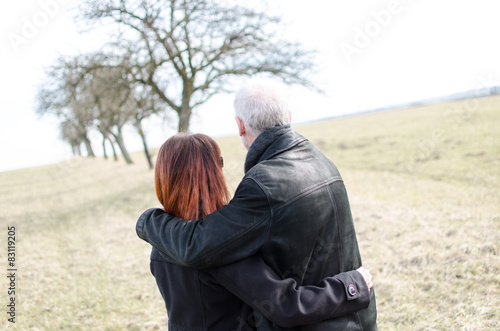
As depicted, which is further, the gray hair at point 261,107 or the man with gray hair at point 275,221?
the gray hair at point 261,107

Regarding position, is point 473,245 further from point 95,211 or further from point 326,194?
point 95,211

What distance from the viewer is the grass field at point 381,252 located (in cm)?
384

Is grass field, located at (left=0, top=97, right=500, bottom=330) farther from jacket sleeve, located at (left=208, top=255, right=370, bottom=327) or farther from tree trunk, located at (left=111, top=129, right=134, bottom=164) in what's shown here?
tree trunk, located at (left=111, top=129, right=134, bottom=164)

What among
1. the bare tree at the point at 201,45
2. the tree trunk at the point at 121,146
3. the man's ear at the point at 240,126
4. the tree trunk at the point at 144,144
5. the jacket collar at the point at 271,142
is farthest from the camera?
the tree trunk at the point at 121,146

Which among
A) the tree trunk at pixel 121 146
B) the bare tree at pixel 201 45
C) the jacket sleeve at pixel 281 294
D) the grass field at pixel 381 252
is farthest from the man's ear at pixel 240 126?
the tree trunk at pixel 121 146

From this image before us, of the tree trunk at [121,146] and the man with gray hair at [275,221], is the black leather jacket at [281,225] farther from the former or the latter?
the tree trunk at [121,146]

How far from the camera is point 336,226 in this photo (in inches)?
64.7

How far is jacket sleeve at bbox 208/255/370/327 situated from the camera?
4.78 feet

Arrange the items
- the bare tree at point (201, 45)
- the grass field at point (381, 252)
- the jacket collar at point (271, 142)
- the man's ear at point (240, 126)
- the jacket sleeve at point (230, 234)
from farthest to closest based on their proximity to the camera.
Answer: the bare tree at point (201, 45)
the grass field at point (381, 252)
the man's ear at point (240, 126)
the jacket collar at point (271, 142)
the jacket sleeve at point (230, 234)

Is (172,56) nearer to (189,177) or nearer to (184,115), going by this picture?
(184,115)

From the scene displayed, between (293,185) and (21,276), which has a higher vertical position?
(293,185)

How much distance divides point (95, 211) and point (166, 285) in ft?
35.7

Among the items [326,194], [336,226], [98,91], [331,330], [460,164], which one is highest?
[98,91]

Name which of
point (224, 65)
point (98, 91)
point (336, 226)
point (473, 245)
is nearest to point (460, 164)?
point (473, 245)
